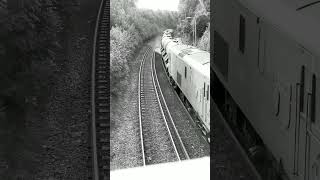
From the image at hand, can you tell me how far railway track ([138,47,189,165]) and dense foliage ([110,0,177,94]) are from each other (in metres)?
0.17

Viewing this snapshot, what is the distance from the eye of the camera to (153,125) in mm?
4500

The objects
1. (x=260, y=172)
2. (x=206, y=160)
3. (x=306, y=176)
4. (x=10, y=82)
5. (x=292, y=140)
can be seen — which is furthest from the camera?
(x=206, y=160)

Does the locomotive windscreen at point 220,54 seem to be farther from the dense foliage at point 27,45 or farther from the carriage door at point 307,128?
the carriage door at point 307,128

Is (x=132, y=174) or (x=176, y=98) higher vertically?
(x=176, y=98)

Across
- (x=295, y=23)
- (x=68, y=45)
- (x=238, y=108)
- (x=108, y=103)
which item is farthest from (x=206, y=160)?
(x=295, y=23)

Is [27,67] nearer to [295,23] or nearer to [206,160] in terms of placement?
[206,160]

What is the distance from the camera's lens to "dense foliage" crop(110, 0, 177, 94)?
4422 mm

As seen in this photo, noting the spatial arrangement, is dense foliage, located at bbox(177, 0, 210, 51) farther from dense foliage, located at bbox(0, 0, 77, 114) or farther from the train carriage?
dense foliage, located at bbox(0, 0, 77, 114)

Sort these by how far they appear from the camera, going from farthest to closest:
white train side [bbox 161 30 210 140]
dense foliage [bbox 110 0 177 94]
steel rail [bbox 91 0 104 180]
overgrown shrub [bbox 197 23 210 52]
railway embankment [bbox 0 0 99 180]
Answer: overgrown shrub [bbox 197 23 210 52], white train side [bbox 161 30 210 140], dense foliage [bbox 110 0 177 94], steel rail [bbox 91 0 104 180], railway embankment [bbox 0 0 99 180]

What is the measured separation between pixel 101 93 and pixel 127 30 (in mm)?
628

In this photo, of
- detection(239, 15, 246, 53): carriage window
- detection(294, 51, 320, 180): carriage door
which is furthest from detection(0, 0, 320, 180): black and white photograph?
detection(294, 51, 320, 180): carriage door

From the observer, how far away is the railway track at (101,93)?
4.33 meters

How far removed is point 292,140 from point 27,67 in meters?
2.23

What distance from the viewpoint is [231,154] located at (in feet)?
15.5
